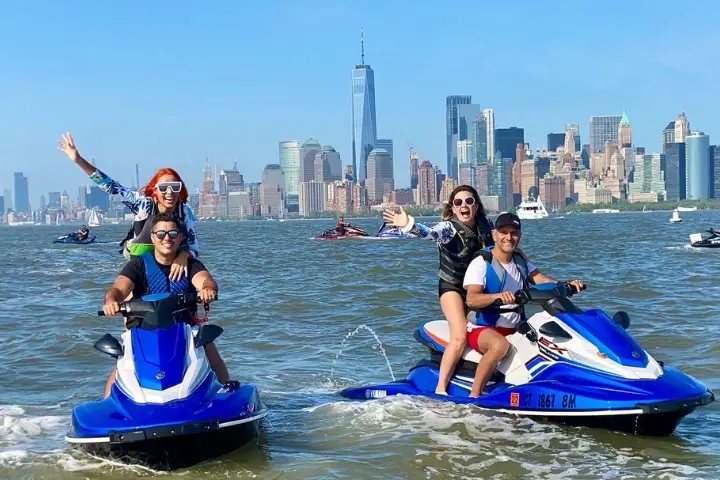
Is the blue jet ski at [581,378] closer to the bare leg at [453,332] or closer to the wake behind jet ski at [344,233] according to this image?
the bare leg at [453,332]

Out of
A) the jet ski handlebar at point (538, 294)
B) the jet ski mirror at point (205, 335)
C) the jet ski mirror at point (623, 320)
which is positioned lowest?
the jet ski mirror at point (623, 320)

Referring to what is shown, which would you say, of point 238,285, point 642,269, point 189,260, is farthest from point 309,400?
point 642,269

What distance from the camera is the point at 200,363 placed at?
5.66 m

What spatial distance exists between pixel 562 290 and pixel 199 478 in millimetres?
2800

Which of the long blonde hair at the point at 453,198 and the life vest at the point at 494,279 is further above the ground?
the long blonde hair at the point at 453,198

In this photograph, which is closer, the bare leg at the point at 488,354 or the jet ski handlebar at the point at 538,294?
the jet ski handlebar at the point at 538,294

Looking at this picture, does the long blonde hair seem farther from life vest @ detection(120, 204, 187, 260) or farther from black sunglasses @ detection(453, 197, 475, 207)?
life vest @ detection(120, 204, 187, 260)

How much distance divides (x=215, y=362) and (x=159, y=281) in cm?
75

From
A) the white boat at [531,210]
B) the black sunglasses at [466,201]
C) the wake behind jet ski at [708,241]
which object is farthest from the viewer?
the white boat at [531,210]

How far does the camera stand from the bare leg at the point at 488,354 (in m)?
6.59

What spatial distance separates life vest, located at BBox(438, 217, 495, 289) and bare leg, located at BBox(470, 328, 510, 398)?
1.60ft

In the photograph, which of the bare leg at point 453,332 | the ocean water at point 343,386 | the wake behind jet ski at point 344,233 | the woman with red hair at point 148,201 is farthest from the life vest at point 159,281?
the wake behind jet ski at point 344,233

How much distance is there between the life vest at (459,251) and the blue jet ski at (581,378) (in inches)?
24.5

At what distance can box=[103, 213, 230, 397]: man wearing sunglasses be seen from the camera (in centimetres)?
595
